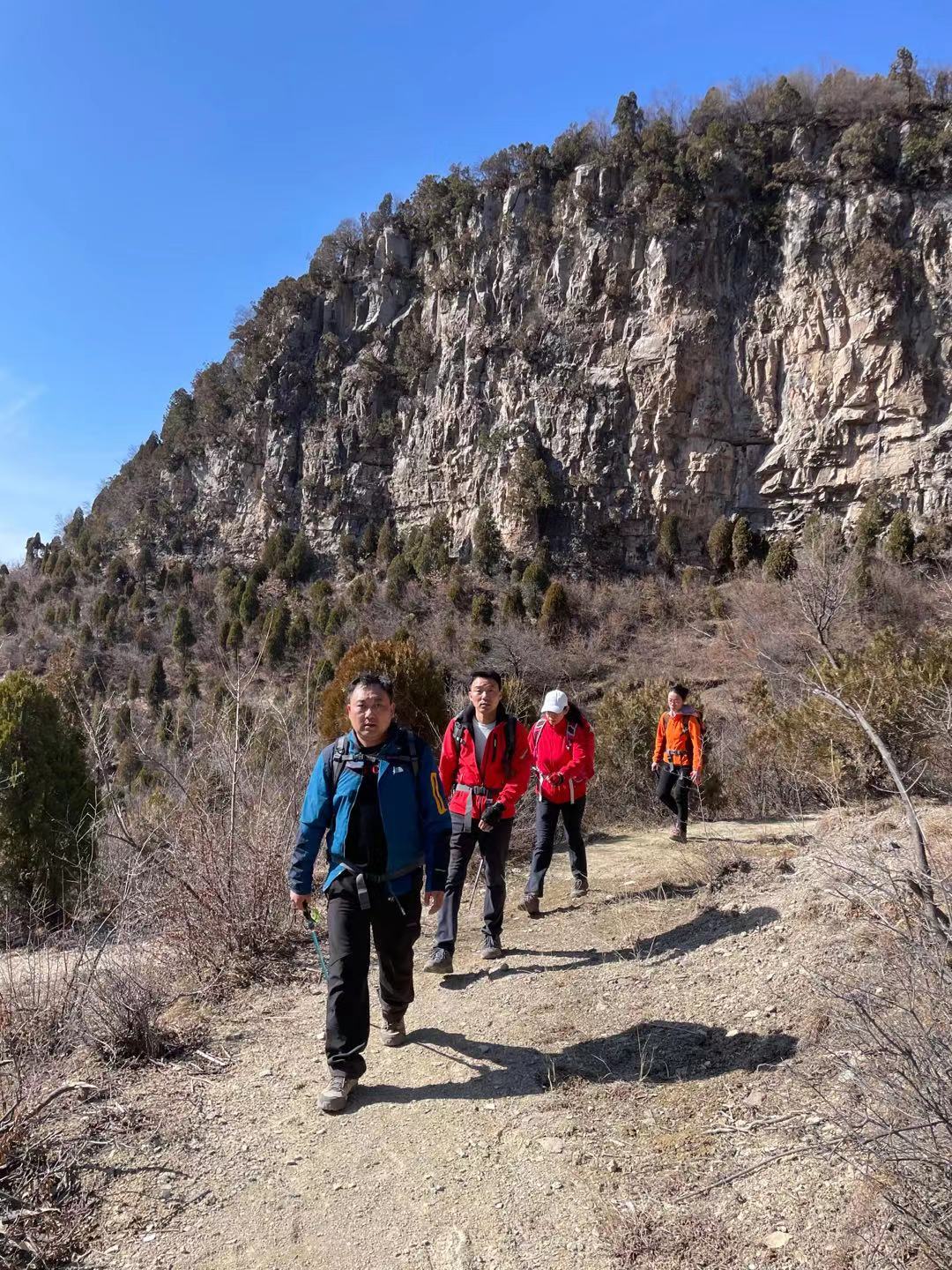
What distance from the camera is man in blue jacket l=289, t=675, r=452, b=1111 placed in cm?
312

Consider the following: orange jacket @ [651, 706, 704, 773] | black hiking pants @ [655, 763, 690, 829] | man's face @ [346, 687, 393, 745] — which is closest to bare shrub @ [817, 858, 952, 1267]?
man's face @ [346, 687, 393, 745]

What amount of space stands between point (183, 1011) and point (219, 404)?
169 ft

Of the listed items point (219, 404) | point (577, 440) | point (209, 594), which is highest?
point (219, 404)

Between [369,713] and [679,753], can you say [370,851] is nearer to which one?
[369,713]

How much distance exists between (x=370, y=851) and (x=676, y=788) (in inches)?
185

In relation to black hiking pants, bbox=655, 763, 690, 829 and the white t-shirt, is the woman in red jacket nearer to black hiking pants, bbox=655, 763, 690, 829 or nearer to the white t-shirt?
the white t-shirt

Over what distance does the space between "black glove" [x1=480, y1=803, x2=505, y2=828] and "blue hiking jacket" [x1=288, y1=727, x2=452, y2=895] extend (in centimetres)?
103

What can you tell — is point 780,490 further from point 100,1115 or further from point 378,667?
point 100,1115

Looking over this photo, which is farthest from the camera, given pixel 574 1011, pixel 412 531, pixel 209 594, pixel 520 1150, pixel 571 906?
pixel 209 594

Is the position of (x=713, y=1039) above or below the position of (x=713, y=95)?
below

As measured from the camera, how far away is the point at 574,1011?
3646 millimetres

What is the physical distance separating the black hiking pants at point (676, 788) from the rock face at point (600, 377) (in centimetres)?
2897

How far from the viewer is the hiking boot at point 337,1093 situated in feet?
9.55

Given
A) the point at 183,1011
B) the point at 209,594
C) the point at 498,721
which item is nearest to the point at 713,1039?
the point at 498,721
